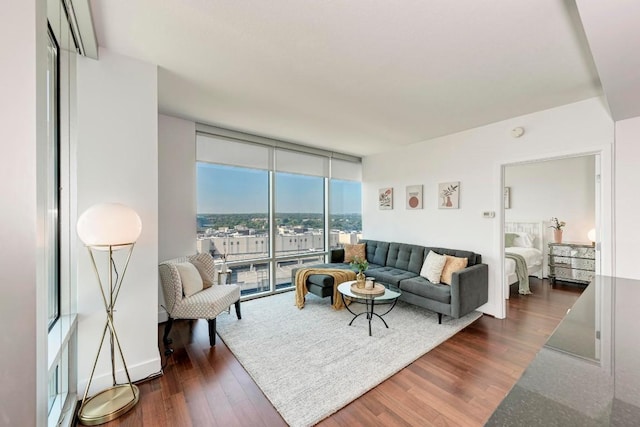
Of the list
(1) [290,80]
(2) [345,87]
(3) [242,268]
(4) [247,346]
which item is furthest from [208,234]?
(2) [345,87]

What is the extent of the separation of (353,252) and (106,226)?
3.79 m

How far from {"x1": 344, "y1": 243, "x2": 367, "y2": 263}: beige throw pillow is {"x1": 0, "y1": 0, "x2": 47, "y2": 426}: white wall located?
14.0 feet

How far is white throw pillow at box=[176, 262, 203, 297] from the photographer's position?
2712mm

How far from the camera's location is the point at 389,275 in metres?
3.86

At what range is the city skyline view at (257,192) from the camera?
3844mm

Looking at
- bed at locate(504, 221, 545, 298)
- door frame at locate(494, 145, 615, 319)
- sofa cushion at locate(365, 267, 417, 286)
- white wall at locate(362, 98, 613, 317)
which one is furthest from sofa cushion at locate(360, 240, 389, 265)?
door frame at locate(494, 145, 615, 319)

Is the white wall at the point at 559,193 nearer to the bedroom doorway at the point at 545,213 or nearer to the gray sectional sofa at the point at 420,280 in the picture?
the bedroom doorway at the point at 545,213

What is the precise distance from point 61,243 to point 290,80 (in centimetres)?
221

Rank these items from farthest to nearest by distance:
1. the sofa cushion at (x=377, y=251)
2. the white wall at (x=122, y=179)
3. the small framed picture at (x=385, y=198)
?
the small framed picture at (x=385, y=198) < the sofa cushion at (x=377, y=251) < the white wall at (x=122, y=179)

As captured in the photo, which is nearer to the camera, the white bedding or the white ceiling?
the white ceiling

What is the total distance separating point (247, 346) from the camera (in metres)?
2.61

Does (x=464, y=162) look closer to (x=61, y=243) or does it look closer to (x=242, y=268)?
(x=242, y=268)

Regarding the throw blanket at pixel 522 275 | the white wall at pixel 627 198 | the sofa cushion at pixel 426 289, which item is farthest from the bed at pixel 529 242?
the sofa cushion at pixel 426 289

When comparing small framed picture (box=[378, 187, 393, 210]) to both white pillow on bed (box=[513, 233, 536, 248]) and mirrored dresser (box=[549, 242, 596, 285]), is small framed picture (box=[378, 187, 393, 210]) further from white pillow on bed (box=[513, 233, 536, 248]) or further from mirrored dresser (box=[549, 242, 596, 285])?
mirrored dresser (box=[549, 242, 596, 285])
